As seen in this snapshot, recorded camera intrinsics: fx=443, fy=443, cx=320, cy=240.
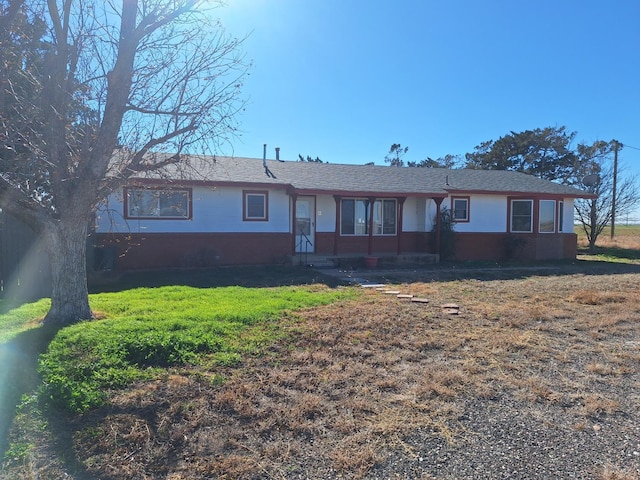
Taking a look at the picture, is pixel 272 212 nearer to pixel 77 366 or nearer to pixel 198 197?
pixel 198 197

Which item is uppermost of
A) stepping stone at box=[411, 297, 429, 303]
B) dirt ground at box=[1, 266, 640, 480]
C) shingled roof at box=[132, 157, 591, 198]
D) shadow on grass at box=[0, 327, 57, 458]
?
shingled roof at box=[132, 157, 591, 198]

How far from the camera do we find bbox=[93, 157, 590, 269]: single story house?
43.8ft

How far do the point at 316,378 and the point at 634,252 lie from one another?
952 inches

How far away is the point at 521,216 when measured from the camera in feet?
60.6

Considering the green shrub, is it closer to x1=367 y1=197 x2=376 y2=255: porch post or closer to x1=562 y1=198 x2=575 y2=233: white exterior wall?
x1=367 y1=197 x2=376 y2=255: porch post

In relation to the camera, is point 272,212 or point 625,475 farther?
point 272,212

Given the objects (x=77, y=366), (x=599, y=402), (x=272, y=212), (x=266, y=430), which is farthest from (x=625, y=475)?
(x=272, y=212)

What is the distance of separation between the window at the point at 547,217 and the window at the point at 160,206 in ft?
45.9

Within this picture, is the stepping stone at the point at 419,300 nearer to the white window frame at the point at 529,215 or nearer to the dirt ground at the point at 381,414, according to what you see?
the dirt ground at the point at 381,414

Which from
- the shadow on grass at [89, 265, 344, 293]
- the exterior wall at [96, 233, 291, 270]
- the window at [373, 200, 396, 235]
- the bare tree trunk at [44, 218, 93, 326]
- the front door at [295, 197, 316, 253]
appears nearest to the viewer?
the bare tree trunk at [44, 218, 93, 326]

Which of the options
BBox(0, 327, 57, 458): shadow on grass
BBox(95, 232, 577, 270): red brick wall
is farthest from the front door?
BBox(0, 327, 57, 458): shadow on grass

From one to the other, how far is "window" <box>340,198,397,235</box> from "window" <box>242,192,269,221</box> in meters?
3.14

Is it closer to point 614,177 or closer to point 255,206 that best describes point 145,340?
point 255,206

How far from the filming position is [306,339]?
235 inches
